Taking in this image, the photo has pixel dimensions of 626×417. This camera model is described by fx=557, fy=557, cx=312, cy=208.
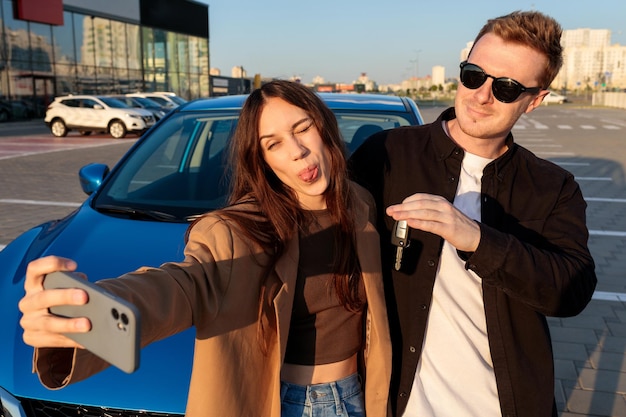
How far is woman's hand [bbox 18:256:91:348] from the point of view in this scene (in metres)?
0.87

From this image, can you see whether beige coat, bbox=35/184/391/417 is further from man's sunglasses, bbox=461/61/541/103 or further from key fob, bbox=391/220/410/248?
man's sunglasses, bbox=461/61/541/103

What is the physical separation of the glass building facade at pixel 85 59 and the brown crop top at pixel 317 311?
93.4 ft

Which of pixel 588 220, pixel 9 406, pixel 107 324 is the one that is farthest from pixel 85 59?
pixel 107 324

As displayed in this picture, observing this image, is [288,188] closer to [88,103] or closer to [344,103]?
[344,103]

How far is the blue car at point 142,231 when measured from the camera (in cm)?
178

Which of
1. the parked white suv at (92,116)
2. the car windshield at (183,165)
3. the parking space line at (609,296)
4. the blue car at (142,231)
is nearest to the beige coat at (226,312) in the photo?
the blue car at (142,231)

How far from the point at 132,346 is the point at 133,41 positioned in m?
36.9

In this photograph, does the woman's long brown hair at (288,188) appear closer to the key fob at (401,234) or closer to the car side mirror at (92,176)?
the key fob at (401,234)

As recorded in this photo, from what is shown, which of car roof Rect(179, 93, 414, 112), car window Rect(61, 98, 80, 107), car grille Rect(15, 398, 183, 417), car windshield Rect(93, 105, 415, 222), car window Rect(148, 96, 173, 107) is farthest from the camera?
car window Rect(148, 96, 173, 107)

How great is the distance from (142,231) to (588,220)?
685 cm

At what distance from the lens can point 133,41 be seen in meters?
34.4

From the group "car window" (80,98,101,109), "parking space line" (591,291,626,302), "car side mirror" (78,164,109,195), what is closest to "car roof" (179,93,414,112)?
"car side mirror" (78,164,109,195)

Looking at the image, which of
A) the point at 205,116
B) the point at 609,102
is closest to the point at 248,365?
the point at 205,116

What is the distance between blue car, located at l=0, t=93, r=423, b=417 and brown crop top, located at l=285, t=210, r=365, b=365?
1.73 feet
